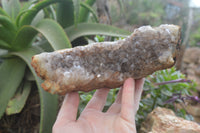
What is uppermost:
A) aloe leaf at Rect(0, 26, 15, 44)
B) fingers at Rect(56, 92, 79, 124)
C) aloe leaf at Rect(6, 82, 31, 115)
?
aloe leaf at Rect(0, 26, 15, 44)

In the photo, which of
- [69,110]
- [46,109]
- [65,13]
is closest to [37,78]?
[46,109]

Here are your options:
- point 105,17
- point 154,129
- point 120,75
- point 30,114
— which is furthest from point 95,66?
point 105,17

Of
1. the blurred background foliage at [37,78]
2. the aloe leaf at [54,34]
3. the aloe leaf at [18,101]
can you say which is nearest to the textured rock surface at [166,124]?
the blurred background foliage at [37,78]

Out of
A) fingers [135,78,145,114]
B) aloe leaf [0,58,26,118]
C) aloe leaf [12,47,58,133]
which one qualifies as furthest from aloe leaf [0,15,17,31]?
fingers [135,78,145,114]

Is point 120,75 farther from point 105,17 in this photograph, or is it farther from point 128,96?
point 105,17

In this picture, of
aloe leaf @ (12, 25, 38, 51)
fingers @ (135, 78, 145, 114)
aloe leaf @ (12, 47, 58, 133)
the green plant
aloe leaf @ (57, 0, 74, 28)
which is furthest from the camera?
aloe leaf @ (57, 0, 74, 28)

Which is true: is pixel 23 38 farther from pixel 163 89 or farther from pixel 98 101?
pixel 163 89

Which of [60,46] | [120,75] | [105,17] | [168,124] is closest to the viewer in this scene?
[120,75]

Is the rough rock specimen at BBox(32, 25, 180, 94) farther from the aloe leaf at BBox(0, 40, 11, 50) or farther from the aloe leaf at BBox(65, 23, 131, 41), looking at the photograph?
the aloe leaf at BBox(0, 40, 11, 50)
